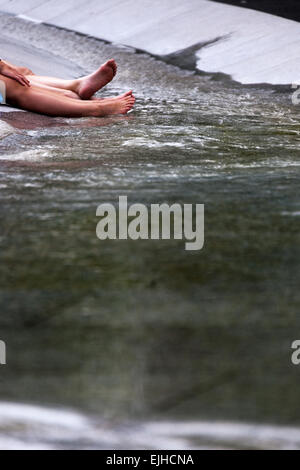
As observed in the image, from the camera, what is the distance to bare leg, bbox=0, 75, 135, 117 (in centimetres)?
288

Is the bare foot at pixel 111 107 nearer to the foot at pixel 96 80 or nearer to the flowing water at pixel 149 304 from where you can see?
the foot at pixel 96 80

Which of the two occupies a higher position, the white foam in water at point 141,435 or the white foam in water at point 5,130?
the white foam in water at point 5,130

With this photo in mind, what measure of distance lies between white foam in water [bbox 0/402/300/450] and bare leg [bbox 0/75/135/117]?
2.14 meters

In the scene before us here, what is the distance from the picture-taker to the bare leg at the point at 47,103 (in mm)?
2875

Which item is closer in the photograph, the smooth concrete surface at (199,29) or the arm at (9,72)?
the arm at (9,72)

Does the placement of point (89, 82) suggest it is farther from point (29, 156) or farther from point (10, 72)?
point (29, 156)

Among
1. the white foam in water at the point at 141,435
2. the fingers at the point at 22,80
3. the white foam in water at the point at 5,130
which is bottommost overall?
the white foam in water at the point at 141,435

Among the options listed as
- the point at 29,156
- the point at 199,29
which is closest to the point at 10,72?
the point at 29,156

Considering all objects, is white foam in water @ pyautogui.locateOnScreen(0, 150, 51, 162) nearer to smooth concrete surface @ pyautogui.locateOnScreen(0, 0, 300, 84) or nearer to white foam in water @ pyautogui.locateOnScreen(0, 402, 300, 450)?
white foam in water @ pyautogui.locateOnScreen(0, 402, 300, 450)

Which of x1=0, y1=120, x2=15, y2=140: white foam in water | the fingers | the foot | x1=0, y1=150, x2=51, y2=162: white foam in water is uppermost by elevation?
the foot

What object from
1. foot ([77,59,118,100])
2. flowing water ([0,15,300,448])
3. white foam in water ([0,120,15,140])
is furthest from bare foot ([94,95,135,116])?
flowing water ([0,15,300,448])

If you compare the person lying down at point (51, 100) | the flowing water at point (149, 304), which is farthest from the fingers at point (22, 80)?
the flowing water at point (149, 304)

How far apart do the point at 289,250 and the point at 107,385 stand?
1.71ft

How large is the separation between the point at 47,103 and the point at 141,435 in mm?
2192
